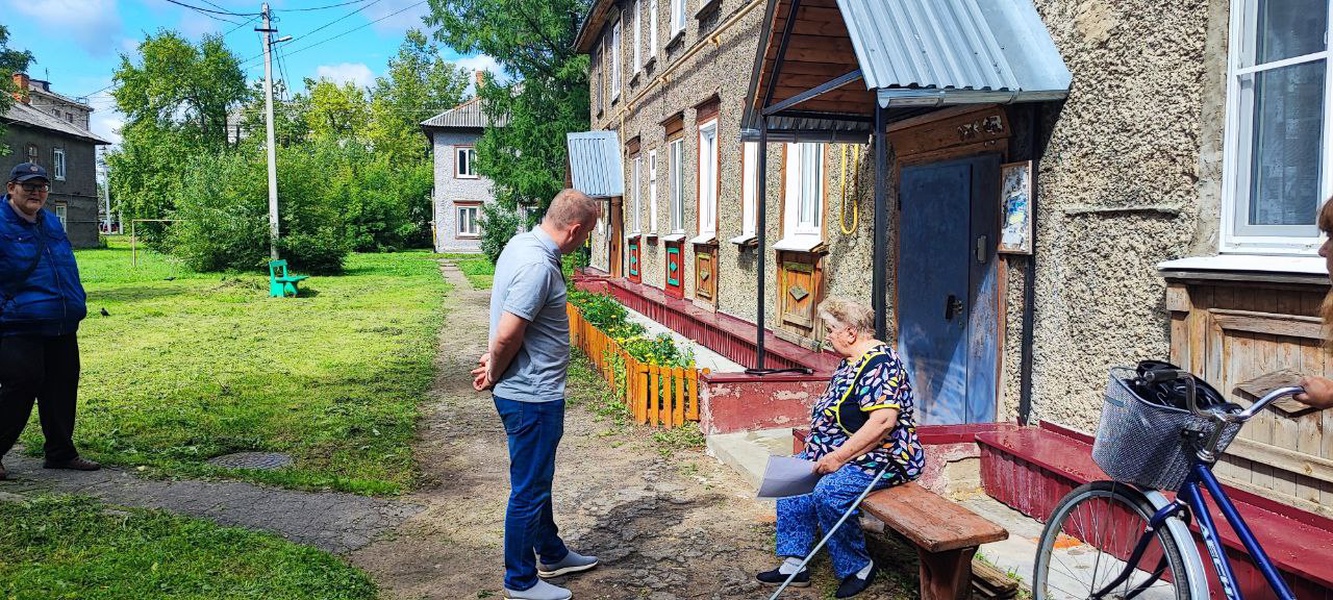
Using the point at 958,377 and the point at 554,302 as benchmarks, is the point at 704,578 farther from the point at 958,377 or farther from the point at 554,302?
the point at 958,377

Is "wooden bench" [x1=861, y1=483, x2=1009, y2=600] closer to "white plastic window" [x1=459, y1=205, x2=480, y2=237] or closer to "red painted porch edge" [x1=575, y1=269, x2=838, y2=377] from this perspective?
"red painted porch edge" [x1=575, y1=269, x2=838, y2=377]

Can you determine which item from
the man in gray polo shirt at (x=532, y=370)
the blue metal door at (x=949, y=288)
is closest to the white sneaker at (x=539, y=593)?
the man in gray polo shirt at (x=532, y=370)

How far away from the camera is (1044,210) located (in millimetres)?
4965

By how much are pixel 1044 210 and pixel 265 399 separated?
23.2ft

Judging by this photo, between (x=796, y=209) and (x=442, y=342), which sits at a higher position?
(x=796, y=209)

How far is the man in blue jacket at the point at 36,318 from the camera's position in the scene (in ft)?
17.6

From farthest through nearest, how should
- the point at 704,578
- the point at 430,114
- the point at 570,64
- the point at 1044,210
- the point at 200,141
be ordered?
the point at 430,114 → the point at 200,141 → the point at 570,64 → the point at 1044,210 → the point at 704,578

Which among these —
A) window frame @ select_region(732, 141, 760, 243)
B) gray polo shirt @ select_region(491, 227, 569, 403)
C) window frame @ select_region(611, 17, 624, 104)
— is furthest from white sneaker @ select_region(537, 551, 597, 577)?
window frame @ select_region(611, 17, 624, 104)

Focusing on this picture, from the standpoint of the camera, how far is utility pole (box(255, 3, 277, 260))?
23359mm

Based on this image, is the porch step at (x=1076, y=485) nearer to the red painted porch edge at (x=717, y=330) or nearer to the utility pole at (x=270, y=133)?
the red painted porch edge at (x=717, y=330)

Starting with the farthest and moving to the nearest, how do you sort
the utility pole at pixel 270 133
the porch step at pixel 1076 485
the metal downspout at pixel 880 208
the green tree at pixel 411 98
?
the green tree at pixel 411 98 → the utility pole at pixel 270 133 → the metal downspout at pixel 880 208 → the porch step at pixel 1076 485

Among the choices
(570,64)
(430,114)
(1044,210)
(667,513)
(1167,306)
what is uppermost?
(430,114)

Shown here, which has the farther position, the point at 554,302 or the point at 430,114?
the point at 430,114

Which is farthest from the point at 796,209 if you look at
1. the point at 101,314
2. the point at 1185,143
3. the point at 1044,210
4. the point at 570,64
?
the point at 570,64
